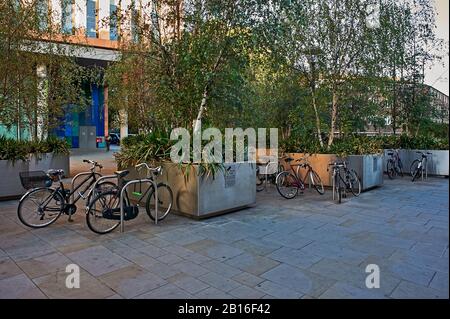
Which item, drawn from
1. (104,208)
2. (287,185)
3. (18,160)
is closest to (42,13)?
(18,160)

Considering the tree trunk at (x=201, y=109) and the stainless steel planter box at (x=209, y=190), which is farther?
the tree trunk at (x=201, y=109)

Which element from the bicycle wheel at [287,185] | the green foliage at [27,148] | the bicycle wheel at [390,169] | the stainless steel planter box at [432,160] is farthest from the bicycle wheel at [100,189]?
the bicycle wheel at [390,169]

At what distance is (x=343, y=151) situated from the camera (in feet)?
27.2

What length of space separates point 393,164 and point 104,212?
29.0ft

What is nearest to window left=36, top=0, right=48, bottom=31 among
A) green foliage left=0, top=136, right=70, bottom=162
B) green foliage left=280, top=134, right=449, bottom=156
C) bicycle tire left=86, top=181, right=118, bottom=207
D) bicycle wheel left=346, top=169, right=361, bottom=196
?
green foliage left=0, top=136, right=70, bottom=162

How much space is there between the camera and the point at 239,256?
146 inches

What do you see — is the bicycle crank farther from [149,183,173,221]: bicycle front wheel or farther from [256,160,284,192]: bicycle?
[256,160,284,192]: bicycle

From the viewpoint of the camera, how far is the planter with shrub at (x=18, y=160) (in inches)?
259

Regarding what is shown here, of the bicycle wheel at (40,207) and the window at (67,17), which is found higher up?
the window at (67,17)

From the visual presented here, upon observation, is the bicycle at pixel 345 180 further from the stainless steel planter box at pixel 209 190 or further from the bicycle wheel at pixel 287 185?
the stainless steel planter box at pixel 209 190

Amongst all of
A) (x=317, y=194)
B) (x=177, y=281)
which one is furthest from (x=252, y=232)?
(x=317, y=194)

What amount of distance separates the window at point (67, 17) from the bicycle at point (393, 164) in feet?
30.8
